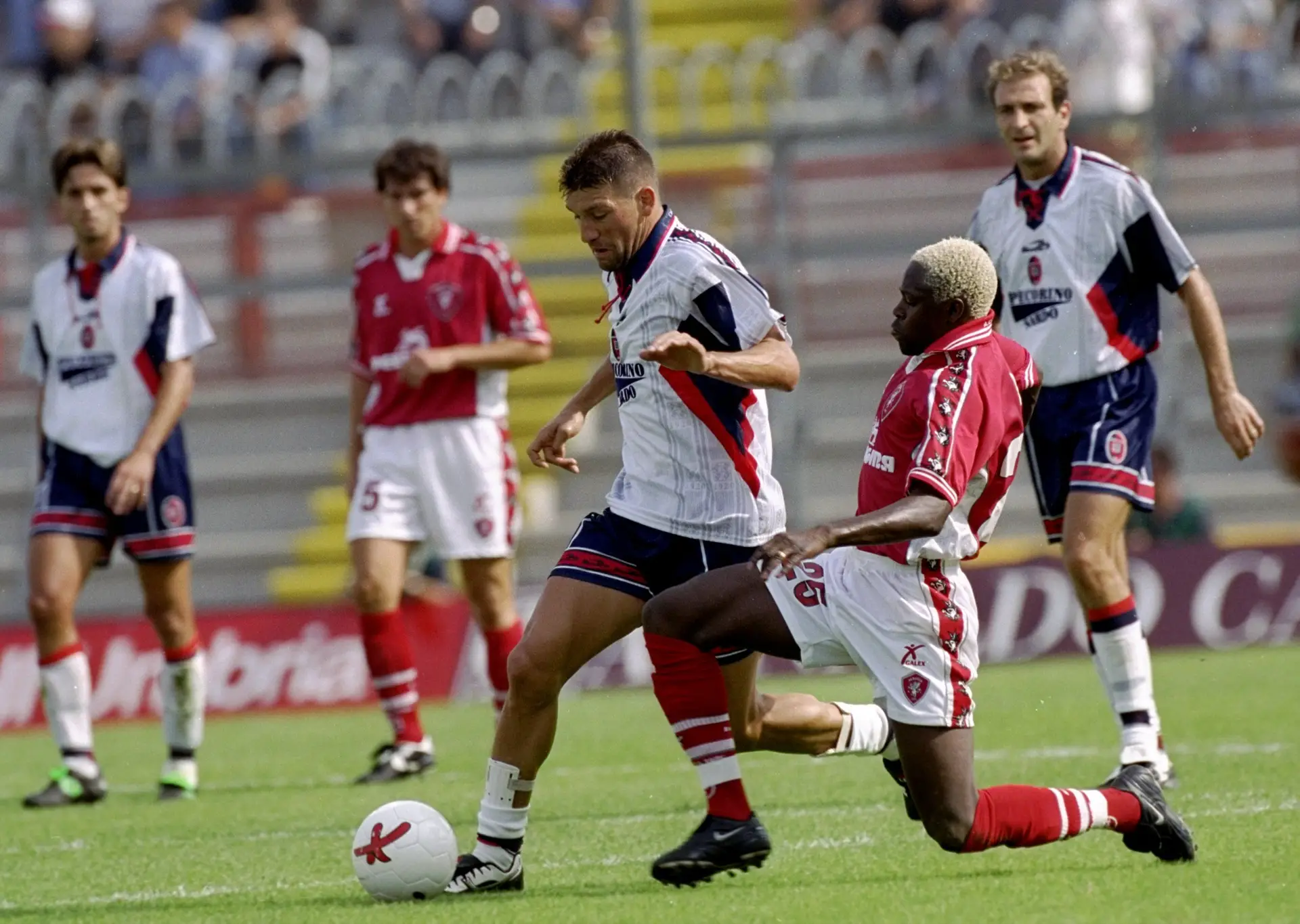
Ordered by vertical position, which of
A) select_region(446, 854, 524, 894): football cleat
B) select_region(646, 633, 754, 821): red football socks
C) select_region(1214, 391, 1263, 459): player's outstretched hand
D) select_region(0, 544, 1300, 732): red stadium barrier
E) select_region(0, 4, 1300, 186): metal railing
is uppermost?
select_region(0, 4, 1300, 186): metal railing

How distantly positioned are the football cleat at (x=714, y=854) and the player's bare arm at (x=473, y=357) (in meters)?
3.60

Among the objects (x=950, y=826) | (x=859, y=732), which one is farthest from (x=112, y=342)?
(x=950, y=826)

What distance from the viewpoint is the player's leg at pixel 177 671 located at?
8727 millimetres

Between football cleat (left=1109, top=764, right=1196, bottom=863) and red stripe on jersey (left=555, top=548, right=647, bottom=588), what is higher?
red stripe on jersey (left=555, top=548, right=647, bottom=588)

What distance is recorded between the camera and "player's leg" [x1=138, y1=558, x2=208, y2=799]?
344 inches

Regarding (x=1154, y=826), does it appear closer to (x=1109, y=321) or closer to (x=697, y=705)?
(x=697, y=705)

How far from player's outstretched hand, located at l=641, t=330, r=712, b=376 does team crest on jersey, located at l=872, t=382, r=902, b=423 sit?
1.81 feet

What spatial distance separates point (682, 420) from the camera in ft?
19.5

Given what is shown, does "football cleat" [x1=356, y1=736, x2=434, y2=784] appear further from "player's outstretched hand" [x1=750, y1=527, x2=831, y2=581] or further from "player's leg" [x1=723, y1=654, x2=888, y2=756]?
"player's outstretched hand" [x1=750, y1=527, x2=831, y2=581]

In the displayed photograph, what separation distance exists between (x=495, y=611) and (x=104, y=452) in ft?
5.93

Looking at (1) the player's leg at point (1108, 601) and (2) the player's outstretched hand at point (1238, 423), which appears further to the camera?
(1) the player's leg at point (1108, 601)

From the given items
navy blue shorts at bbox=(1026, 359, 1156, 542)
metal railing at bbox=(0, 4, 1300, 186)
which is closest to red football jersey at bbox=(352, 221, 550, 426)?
navy blue shorts at bbox=(1026, 359, 1156, 542)

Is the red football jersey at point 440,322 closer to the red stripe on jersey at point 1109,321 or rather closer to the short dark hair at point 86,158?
the short dark hair at point 86,158

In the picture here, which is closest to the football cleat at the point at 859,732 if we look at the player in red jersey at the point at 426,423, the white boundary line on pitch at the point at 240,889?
the white boundary line on pitch at the point at 240,889
